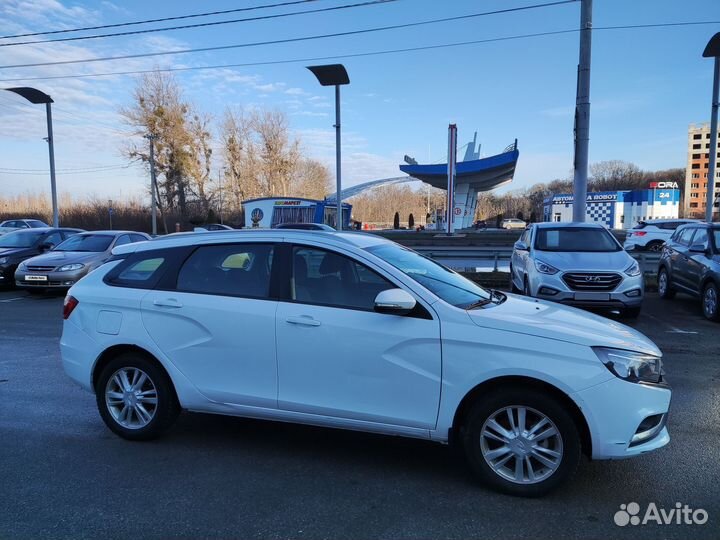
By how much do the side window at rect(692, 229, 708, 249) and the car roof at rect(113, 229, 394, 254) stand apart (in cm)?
800

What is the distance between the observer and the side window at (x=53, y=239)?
14523 millimetres

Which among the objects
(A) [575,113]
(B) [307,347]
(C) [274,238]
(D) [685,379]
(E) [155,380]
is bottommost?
(D) [685,379]

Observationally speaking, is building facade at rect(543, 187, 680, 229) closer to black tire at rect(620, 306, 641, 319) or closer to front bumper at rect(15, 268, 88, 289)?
black tire at rect(620, 306, 641, 319)

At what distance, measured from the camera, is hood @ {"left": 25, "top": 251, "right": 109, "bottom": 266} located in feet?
39.5

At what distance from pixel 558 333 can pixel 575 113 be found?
37.9 ft

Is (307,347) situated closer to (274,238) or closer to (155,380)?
(274,238)

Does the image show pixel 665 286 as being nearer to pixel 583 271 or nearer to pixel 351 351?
pixel 583 271

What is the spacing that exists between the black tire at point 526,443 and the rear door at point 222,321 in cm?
142

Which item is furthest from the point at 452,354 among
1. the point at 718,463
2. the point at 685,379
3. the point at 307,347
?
the point at 685,379

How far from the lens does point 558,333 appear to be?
3209 mm

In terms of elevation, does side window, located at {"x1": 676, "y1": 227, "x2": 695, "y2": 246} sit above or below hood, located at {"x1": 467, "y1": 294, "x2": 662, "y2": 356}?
above

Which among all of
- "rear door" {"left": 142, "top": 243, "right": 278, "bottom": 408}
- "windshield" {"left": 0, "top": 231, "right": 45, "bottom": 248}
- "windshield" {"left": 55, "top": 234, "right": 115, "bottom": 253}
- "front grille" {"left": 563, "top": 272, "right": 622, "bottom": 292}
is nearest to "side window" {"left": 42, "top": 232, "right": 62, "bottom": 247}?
"windshield" {"left": 0, "top": 231, "right": 45, "bottom": 248}

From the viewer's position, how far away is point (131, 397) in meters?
4.12

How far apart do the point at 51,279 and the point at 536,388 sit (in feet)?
39.5
